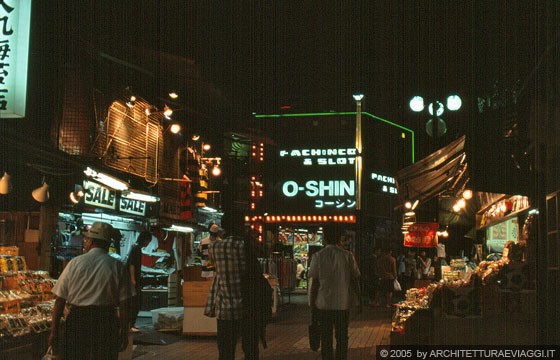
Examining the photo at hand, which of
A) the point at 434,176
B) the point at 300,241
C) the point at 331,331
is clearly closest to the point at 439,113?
the point at 434,176

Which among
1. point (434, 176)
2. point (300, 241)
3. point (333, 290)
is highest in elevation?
point (434, 176)

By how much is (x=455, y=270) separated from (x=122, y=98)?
9.80 metres

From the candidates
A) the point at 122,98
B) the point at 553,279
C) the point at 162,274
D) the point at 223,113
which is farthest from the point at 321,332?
the point at 223,113

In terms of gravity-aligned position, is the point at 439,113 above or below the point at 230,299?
above

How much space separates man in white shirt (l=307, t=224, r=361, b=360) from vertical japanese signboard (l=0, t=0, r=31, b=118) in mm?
4902

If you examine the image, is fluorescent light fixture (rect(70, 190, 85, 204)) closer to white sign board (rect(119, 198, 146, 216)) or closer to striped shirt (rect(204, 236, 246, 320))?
white sign board (rect(119, 198, 146, 216))

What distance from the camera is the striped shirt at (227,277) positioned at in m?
8.18

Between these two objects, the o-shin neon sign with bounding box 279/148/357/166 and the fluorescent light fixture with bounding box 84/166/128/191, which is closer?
the fluorescent light fixture with bounding box 84/166/128/191

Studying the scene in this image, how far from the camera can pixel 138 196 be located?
59.2 feet

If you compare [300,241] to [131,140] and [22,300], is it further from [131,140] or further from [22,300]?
[22,300]

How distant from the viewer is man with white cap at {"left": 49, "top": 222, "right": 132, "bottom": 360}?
21.6 ft

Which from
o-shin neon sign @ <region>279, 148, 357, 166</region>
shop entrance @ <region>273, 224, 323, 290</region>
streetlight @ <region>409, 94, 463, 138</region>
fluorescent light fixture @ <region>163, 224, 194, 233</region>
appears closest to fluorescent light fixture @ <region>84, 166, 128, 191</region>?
fluorescent light fixture @ <region>163, 224, 194, 233</region>

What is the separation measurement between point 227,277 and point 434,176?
5339 mm

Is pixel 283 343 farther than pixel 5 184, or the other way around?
pixel 283 343
